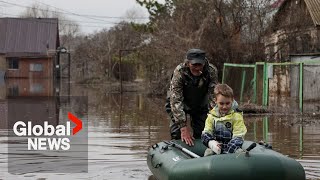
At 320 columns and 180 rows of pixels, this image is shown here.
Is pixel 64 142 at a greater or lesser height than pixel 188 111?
lesser

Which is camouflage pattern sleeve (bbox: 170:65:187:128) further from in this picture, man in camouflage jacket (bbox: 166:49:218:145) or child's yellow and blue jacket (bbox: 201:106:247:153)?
child's yellow and blue jacket (bbox: 201:106:247:153)

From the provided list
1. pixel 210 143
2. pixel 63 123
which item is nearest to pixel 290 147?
pixel 210 143

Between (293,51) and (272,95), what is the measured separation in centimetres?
252

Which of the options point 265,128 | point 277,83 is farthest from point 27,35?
point 265,128

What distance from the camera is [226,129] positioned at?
8648 millimetres

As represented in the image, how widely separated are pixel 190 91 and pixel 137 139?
558 centimetres

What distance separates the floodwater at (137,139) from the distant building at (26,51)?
49.9 m

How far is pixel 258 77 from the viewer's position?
28641 mm

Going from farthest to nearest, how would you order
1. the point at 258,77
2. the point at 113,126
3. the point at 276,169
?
the point at 258,77
the point at 113,126
the point at 276,169

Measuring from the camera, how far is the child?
330 inches

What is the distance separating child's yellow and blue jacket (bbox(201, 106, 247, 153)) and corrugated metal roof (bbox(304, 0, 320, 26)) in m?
27.2

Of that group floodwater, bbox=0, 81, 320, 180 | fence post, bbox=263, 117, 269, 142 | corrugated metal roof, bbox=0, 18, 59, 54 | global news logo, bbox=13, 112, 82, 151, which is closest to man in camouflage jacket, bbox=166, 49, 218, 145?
floodwater, bbox=0, 81, 320, 180

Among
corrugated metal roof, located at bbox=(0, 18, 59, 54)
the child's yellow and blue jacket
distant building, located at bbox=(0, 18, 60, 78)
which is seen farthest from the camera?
corrugated metal roof, located at bbox=(0, 18, 59, 54)

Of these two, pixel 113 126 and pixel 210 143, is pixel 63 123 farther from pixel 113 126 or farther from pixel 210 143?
pixel 210 143
